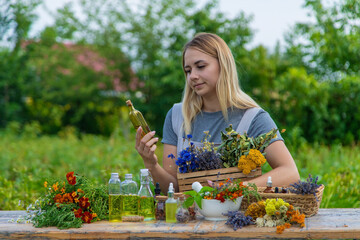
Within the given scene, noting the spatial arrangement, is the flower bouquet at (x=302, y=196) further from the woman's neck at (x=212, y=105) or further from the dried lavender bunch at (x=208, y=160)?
the woman's neck at (x=212, y=105)

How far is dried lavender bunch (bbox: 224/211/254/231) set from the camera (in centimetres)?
204

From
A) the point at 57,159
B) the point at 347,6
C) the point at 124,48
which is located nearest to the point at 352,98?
the point at 347,6

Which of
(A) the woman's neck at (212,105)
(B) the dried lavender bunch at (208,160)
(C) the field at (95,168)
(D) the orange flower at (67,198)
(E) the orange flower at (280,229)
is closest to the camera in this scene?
(E) the orange flower at (280,229)

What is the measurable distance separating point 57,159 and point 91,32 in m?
7.75

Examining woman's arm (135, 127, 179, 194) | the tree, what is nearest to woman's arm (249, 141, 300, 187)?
woman's arm (135, 127, 179, 194)

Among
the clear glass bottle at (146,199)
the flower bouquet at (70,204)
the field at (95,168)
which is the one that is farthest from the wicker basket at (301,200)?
the field at (95,168)

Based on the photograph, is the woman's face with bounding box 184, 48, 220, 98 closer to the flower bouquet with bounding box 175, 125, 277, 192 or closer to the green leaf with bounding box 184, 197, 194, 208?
the flower bouquet with bounding box 175, 125, 277, 192

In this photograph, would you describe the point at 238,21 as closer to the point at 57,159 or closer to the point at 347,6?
the point at 347,6

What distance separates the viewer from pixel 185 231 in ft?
6.59

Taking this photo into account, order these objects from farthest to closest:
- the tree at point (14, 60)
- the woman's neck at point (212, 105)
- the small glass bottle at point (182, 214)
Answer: the tree at point (14, 60) < the woman's neck at point (212, 105) < the small glass bottle at point (182, 214)

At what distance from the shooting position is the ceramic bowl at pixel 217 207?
2.17 metres

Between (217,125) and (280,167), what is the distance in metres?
0.51

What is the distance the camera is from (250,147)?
7.93 ft

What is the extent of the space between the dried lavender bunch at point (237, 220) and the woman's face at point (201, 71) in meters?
0.92
